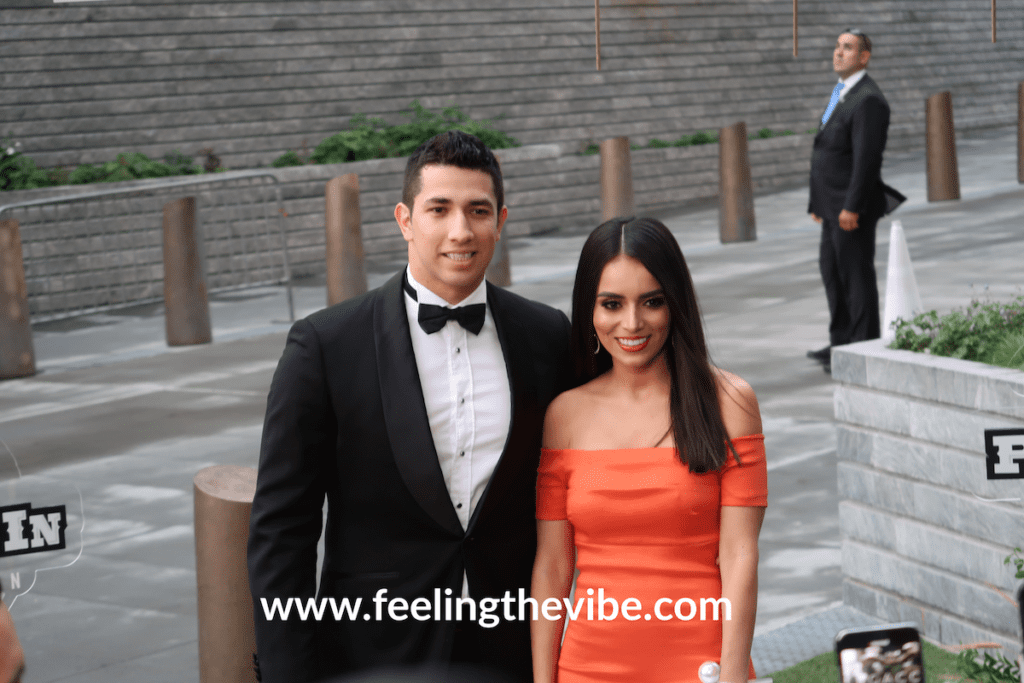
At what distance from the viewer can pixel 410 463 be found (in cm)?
260

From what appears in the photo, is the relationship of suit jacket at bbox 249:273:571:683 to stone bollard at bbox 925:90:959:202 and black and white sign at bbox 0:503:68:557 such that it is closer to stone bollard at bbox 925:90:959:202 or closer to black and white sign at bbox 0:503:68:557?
black and white sign at bbox 0:503:68:557

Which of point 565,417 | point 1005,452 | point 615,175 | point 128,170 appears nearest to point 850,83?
point 1005,452

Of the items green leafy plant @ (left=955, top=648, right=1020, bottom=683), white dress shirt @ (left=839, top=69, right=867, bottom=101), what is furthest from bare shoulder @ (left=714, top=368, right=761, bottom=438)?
white dress shirt @ (left=839, top=69, right=867, bottom=101)

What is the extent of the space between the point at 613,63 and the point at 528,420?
61.4ft

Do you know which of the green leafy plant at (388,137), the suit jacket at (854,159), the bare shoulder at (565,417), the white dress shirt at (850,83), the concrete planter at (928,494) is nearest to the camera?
the bare shoulder at (565,417)

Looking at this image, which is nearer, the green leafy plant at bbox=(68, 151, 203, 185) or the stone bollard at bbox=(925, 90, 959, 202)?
the green leafy plant at bbox=(68, 151, 203, 185)

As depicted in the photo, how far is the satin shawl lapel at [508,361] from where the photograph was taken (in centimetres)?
265

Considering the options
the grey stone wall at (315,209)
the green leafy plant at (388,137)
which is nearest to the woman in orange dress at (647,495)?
the grey stone wall at (315,209)

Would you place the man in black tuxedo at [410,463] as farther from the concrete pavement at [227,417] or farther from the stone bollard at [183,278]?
the stone bollard at [183,278]

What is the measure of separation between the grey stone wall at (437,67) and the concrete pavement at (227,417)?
9.40ft

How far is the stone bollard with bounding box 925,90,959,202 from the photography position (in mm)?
17938

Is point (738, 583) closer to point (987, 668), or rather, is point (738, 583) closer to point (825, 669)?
point (987, 668)

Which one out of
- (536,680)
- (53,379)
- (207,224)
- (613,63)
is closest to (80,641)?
(536,680)

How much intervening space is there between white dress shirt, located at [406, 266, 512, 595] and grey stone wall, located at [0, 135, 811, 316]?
9.81 m
